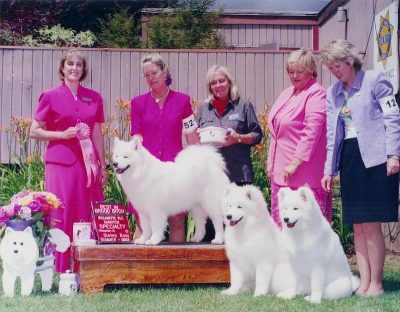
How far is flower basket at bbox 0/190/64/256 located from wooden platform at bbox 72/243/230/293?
0.26 meters

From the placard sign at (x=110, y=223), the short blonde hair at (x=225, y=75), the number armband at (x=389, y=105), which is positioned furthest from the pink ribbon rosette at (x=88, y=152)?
the number armband at (x=389, y=105)

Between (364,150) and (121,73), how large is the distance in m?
4.81

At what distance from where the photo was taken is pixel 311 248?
394 cm

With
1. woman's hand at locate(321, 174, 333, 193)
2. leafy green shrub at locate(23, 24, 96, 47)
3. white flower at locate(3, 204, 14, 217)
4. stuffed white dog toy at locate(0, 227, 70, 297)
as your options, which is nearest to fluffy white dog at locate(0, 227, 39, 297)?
stuffed white dog toy at locate(0, 227, 70, 297)

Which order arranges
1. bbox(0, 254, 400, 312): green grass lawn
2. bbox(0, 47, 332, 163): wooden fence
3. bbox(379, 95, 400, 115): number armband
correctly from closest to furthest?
1. bbox(0, 254, 400, 312): green grass lawn
2. bbox(379, 95, 400, 115): number armband
3. bbox(0, 47, 332, 163): wooden fence

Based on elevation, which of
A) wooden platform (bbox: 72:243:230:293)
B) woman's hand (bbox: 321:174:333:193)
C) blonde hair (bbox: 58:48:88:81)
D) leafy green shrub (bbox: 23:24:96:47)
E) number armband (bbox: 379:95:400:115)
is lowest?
wooden platform (bbox: 72:243:230:293)

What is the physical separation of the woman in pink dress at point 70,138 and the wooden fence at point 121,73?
3207 millimetres

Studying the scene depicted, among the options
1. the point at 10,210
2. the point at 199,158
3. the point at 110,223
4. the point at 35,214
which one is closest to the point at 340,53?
the point at 199,158

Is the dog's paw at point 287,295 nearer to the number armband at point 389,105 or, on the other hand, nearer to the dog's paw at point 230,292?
the dog's paw at point 230,292

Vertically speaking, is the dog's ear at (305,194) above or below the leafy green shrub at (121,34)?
below

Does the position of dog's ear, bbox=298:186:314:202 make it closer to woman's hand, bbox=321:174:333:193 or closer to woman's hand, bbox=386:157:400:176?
woman's hand, bbox=321:174:333:193

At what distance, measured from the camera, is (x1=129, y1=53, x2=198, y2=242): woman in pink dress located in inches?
181

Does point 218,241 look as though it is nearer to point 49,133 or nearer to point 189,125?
point 189,125

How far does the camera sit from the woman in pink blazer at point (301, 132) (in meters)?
4.21
